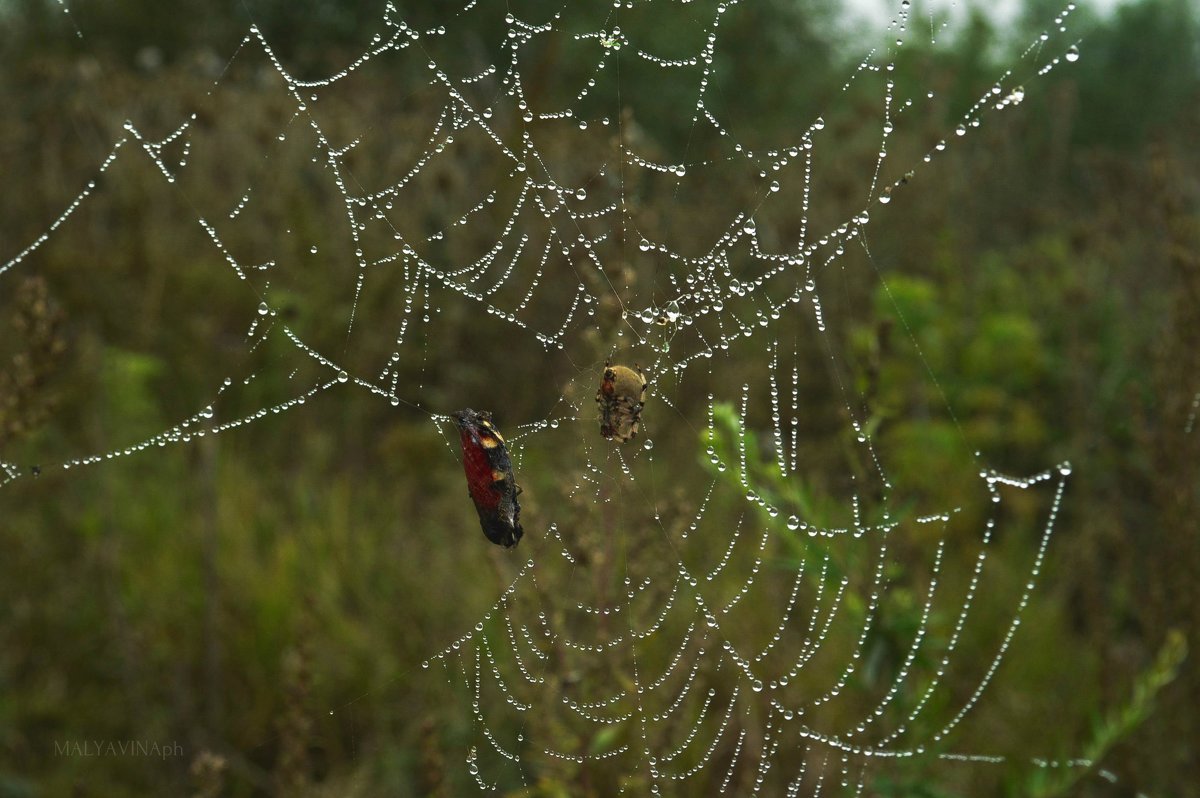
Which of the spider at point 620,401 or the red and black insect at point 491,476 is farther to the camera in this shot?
the spider at point 620,401

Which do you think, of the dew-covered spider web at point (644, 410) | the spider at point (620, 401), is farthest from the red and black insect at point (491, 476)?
the spider at point (620, 401)

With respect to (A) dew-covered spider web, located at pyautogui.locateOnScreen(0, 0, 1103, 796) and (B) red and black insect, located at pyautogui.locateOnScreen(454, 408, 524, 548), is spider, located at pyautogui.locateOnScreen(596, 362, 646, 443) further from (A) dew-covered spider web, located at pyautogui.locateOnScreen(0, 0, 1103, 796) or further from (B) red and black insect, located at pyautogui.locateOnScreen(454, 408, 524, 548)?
(B) red and black insect, located at pyautogui.locateOnScreen(454, 408, 524, 548)

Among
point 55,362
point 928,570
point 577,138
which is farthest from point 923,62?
point 55,362

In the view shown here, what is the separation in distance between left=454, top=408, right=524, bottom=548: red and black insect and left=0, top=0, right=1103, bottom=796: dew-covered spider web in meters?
0.23

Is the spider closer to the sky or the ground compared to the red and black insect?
closer to the sky

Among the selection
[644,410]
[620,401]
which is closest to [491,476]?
[620,401]

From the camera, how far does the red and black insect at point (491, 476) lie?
1872 millimetres

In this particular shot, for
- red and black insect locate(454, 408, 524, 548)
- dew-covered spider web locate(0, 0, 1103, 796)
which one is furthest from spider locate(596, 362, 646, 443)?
red and black insect locate(454, 408, 524, 548)

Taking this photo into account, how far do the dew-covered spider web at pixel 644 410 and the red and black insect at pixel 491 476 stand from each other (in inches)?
9.0

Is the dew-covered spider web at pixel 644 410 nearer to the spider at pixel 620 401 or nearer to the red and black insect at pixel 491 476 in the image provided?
the spider at pixel 620 401

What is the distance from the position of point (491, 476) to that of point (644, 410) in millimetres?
698

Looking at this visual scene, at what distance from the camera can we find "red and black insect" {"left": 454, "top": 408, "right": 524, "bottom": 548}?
1.87 meters

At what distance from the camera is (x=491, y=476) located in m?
1.88

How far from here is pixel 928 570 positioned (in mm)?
3891
